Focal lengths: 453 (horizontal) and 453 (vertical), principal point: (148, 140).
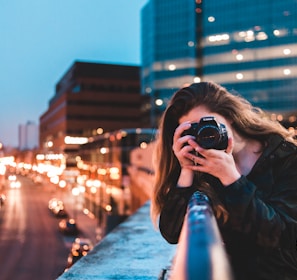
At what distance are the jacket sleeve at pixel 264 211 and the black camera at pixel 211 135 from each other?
116 mm

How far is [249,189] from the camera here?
1241 mm

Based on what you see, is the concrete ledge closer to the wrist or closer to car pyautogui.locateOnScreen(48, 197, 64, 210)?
the wrist

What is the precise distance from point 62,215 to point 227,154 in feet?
91.3

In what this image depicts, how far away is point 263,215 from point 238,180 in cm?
12

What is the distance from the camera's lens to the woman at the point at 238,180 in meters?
1.24

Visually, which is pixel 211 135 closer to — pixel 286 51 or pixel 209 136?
pixel 209 136

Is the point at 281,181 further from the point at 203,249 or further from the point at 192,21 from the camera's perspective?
the point at 192,21

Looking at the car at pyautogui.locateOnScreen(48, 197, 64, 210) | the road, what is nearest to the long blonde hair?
the road

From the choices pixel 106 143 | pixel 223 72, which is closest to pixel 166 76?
pixel 223 72

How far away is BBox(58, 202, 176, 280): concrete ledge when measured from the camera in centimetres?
229

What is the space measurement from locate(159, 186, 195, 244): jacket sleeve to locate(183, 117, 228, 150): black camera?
8.1 inches

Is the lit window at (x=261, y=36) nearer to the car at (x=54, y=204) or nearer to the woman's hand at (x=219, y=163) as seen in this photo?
the car at (x=54, y=204)

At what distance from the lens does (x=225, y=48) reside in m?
51.7

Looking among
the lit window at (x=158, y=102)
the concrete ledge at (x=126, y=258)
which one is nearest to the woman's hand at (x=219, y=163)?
the concrete ledge at (x=126, y=258)
